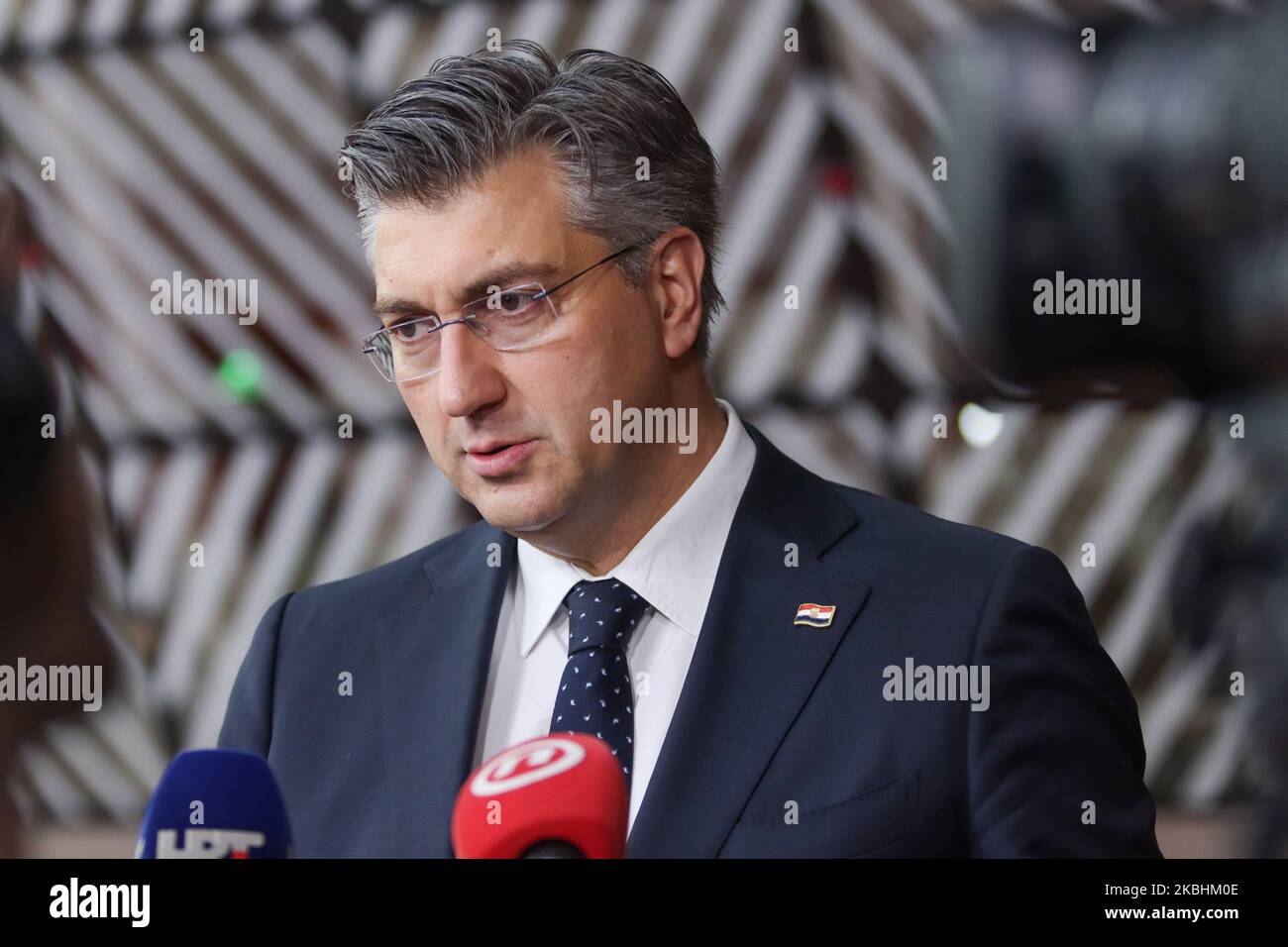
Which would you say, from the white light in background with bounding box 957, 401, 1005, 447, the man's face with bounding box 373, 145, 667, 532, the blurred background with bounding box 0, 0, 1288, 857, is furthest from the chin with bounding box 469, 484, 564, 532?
the white light in background with bounding box 957, 401, 1005, 447

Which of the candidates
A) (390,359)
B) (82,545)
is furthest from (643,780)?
(82,545)

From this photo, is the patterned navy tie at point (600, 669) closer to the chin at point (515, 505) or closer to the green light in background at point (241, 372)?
the chin at point (515, 505)

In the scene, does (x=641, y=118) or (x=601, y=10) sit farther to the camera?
(x=601, y=10)

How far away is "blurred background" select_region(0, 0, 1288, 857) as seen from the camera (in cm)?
264

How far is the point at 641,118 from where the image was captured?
2.14 m

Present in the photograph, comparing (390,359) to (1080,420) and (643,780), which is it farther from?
(1080,420)

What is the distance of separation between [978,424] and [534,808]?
1589 mm

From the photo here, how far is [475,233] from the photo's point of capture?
195 cm

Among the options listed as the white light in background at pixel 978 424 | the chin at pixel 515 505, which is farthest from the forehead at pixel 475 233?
the white light in background at pixel 978 424

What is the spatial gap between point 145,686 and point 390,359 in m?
1.11

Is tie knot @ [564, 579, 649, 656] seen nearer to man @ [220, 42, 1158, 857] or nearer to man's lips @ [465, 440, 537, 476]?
man @ [220, 42, 1158, 857]

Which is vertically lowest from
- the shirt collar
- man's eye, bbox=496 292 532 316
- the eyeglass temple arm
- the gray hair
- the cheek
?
the shirt collar

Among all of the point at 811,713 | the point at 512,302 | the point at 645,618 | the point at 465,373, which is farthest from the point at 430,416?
the point at 811,713
